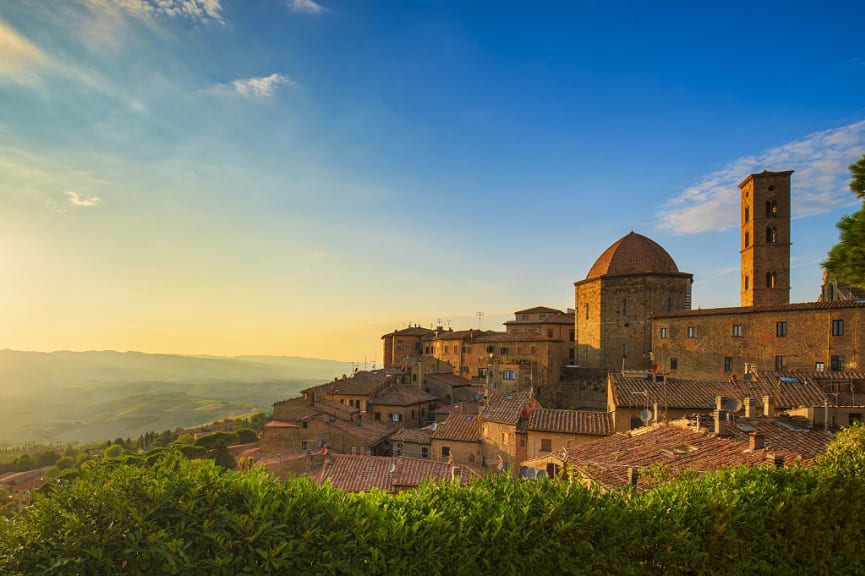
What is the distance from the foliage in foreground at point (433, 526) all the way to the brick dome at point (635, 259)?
4193 cm

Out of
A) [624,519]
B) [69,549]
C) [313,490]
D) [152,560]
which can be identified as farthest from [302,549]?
[624,519]

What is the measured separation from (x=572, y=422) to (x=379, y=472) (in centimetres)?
1150

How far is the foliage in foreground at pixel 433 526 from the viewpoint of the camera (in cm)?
521

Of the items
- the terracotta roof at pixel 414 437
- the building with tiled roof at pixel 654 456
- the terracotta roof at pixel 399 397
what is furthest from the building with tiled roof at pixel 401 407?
the building with tiled roof at pixel 654 456

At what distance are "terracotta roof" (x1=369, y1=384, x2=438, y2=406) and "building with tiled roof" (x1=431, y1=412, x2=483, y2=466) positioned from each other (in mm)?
14585

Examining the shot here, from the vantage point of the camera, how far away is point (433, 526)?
20.5 ft

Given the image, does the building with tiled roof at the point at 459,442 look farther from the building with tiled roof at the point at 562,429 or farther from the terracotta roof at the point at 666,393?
the terracotta roof at the point at 666,393

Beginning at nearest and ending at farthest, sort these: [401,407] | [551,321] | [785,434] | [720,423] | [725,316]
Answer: [785,434]
[720,423]
[725,316]
[401,407]
[551,321]

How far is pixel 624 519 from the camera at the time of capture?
6.86 meters

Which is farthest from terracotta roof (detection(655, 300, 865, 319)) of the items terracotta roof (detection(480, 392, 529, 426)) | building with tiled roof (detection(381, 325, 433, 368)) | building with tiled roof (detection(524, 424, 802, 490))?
building with tiled roof (detection(381, 325, 433, 368))

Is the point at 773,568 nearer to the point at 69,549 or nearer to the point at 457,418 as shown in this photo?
the point at 69,549

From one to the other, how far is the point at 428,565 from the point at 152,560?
339 cm

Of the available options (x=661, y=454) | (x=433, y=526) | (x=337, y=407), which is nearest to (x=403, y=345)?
(x=337, y=407)

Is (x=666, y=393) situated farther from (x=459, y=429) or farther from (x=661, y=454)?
(x=459, y=429)
